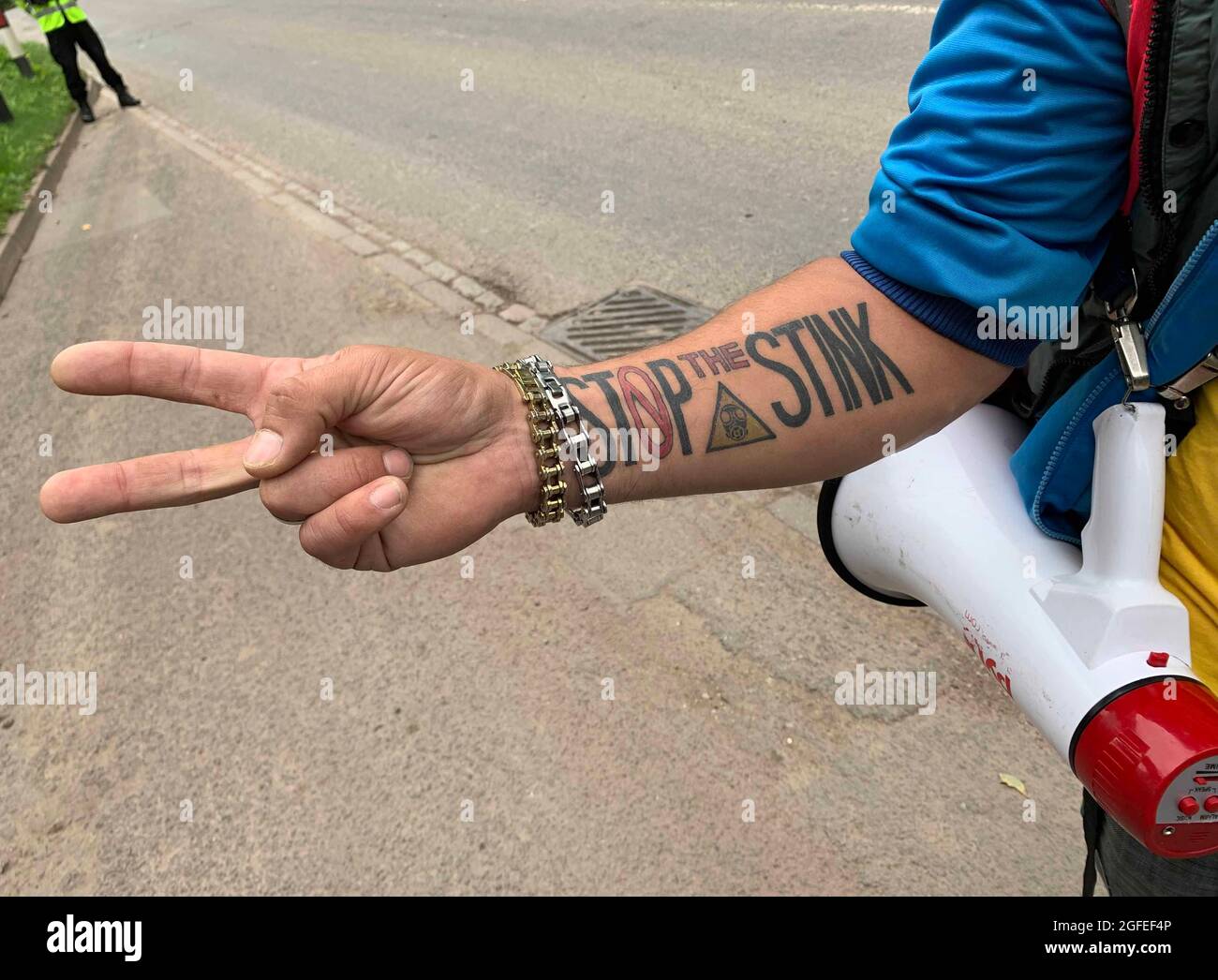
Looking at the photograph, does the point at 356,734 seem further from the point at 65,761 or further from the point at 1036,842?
the point at 1036,842

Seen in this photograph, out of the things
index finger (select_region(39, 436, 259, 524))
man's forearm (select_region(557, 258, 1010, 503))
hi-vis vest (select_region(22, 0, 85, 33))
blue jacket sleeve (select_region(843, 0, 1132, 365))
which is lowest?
hi-vis vest (select_region(22, 0, 85, 33))

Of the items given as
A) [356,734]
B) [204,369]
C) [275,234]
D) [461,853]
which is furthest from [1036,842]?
[275,234]

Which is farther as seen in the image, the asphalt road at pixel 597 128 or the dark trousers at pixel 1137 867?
the asphalt road at pixel 597 128

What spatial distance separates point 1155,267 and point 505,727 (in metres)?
2.09

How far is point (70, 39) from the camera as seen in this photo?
420 inches

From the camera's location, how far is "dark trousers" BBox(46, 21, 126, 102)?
1055 cm

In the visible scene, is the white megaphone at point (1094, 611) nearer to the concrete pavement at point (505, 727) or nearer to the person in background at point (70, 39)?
the concrete pavement at point (505, 727)

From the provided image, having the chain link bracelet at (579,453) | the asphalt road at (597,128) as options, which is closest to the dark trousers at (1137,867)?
the chain link bracelet at (579,453)

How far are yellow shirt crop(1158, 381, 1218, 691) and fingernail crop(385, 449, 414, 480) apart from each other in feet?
3.47

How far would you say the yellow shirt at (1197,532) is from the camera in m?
1.10

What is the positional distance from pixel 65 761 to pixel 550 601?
1580 mm

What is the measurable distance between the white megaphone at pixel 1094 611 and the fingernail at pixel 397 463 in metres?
0.80

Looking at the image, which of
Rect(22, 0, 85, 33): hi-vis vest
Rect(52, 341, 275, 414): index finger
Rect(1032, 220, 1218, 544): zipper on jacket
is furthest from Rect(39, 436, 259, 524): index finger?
Rect(22, 0, 85, 33): hi-vis vest

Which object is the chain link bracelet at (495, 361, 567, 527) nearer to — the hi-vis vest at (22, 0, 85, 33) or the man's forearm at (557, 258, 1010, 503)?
the man's forearm at (557, 258, 1010, 503)
